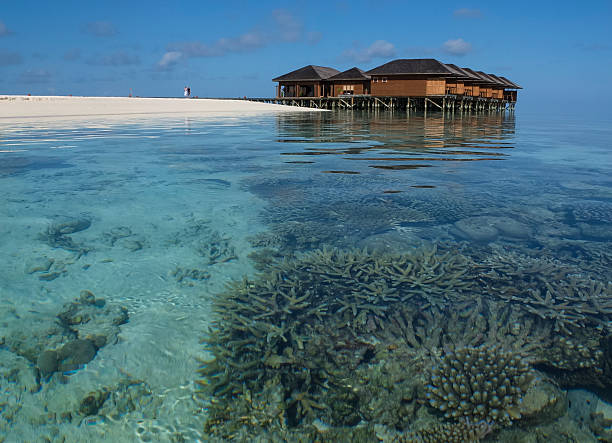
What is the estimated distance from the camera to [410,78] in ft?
135

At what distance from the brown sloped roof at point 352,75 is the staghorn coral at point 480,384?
45547 mm

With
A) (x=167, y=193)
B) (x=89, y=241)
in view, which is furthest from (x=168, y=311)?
(x=167, y=193)

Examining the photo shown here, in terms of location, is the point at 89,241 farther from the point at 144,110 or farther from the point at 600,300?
the point at 144,110

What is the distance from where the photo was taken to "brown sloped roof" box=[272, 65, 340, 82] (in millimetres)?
47425

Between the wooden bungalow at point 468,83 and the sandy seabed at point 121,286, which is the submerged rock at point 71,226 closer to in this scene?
the sandy seabed at point 121,286

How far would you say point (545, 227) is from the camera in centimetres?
438

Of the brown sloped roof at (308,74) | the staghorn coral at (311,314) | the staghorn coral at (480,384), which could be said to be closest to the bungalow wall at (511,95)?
the brown sloped roof at (308,74)

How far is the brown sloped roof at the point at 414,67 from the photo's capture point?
1543 inches

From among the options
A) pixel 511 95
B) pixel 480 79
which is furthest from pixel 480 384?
pixel 511 95

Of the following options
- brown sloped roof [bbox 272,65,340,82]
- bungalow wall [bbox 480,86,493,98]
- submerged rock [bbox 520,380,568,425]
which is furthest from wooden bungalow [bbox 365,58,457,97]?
submerged rock [bbox 520,380,568,425]

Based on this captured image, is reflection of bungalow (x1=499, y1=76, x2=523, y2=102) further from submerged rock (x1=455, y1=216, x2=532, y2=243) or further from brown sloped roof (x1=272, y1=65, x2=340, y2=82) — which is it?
submerged rock (x1=455, y1=216, x2=532, y2=243)

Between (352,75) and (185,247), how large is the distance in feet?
150

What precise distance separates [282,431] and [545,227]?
3.68m

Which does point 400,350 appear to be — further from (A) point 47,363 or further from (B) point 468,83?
(B) point 468,83
